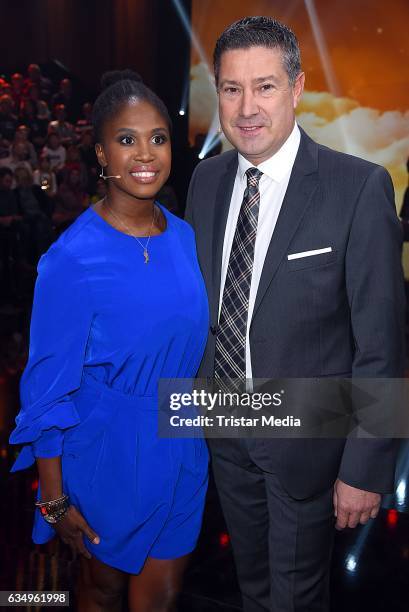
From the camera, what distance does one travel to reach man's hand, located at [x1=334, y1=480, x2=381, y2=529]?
169 centimetres

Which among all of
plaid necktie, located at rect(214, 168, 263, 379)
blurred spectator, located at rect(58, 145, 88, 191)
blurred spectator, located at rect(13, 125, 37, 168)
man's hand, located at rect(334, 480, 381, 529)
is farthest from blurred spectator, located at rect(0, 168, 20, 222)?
man's hand, located at rect(334, 480, 381, 529)

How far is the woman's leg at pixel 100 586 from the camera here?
5.73ft

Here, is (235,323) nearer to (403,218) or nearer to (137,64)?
(403,218)

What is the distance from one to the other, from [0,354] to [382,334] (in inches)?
148

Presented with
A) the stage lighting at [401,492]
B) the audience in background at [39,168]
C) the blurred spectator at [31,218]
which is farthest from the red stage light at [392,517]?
the blurred spectator at [31,218]

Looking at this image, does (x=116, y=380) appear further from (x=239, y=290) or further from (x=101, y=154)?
(x=101, y=154)

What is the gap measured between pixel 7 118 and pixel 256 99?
19.0ft

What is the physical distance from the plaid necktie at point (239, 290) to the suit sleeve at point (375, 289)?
25cm

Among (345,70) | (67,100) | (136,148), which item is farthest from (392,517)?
(67,100)

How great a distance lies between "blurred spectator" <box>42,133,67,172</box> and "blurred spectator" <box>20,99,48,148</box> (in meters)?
0.18

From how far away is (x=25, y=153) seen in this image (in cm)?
664

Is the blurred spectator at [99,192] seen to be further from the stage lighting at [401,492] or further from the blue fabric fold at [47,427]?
the blue fabric fold at [47,427]

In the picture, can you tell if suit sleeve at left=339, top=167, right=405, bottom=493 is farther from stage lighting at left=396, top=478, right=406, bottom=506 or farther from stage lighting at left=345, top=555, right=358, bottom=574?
stage lighting at left=396, top=478, right=406, bottom=506

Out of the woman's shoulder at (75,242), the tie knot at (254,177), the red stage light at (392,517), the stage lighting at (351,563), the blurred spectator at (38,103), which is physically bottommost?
the red stage light at (392,517)
